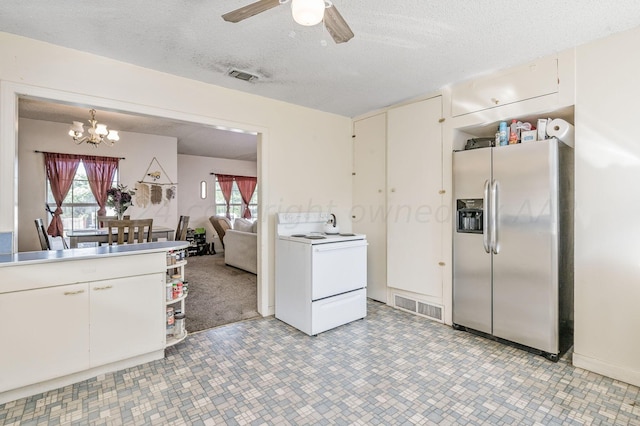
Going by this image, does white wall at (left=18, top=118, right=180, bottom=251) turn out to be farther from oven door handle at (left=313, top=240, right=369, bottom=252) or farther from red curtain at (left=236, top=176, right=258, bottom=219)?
oven door handle at (left=313, top=240, right=369, bottom=252)

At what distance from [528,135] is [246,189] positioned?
7.56 m

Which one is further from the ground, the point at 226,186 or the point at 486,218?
the point at 226,186

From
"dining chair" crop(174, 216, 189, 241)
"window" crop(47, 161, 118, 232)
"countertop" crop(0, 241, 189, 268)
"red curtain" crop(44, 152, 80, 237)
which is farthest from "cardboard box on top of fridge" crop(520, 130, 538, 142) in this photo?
"red curtain" crop(44, 152, 80, 237)

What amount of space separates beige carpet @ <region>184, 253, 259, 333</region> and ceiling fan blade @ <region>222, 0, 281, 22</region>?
2.80 meters

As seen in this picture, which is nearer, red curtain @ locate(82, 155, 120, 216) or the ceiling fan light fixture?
the ceiling fan light fixture

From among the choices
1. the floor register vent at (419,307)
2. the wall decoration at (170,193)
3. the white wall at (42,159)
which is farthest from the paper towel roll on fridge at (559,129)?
the white wall at (42,159)

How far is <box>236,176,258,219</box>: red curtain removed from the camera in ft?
29.5

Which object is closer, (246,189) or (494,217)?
(494,217)

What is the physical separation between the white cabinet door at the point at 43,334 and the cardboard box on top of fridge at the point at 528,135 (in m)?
3.70

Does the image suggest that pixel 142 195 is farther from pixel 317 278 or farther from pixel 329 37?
pixel 329 37

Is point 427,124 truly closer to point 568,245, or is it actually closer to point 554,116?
point 554,116

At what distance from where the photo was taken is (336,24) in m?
1.56

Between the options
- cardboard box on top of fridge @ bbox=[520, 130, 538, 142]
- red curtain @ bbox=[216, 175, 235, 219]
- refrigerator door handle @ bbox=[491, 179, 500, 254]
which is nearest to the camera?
cardboard box on top of fridge @ bbox=[520, 130, 538, 142]

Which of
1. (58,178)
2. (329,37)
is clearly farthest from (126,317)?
(58,178)
